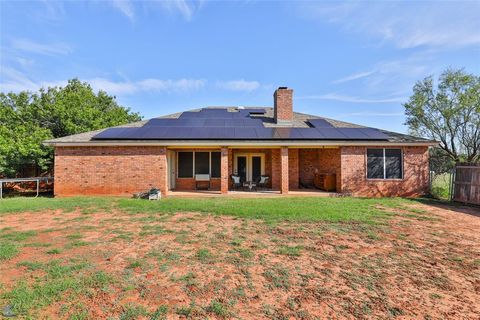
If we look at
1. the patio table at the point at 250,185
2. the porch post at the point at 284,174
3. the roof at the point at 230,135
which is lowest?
the patio table at the point at 250,185

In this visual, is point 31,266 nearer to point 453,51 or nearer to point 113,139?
point 113,139

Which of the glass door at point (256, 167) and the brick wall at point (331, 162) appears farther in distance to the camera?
the glass door at point (256, 167)

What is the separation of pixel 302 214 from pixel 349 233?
1911mm

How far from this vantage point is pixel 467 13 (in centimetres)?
934

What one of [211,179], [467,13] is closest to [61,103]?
[211,179]

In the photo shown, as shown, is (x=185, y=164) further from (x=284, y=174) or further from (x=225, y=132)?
(x=284, y=174)

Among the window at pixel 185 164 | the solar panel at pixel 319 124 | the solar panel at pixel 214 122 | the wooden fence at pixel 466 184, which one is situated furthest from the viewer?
the window at pixel 185 164

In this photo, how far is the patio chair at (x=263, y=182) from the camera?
528 inches

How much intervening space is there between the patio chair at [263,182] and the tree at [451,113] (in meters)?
9.12

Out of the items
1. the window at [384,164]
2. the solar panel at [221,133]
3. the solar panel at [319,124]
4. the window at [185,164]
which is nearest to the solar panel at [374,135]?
the window at [384,164]

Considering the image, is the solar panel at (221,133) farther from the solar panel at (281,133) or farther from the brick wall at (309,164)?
the brick wall at (309,164)

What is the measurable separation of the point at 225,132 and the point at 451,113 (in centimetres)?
1185

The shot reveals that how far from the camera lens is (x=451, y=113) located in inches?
474

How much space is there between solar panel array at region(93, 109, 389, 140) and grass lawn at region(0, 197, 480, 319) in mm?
4976
